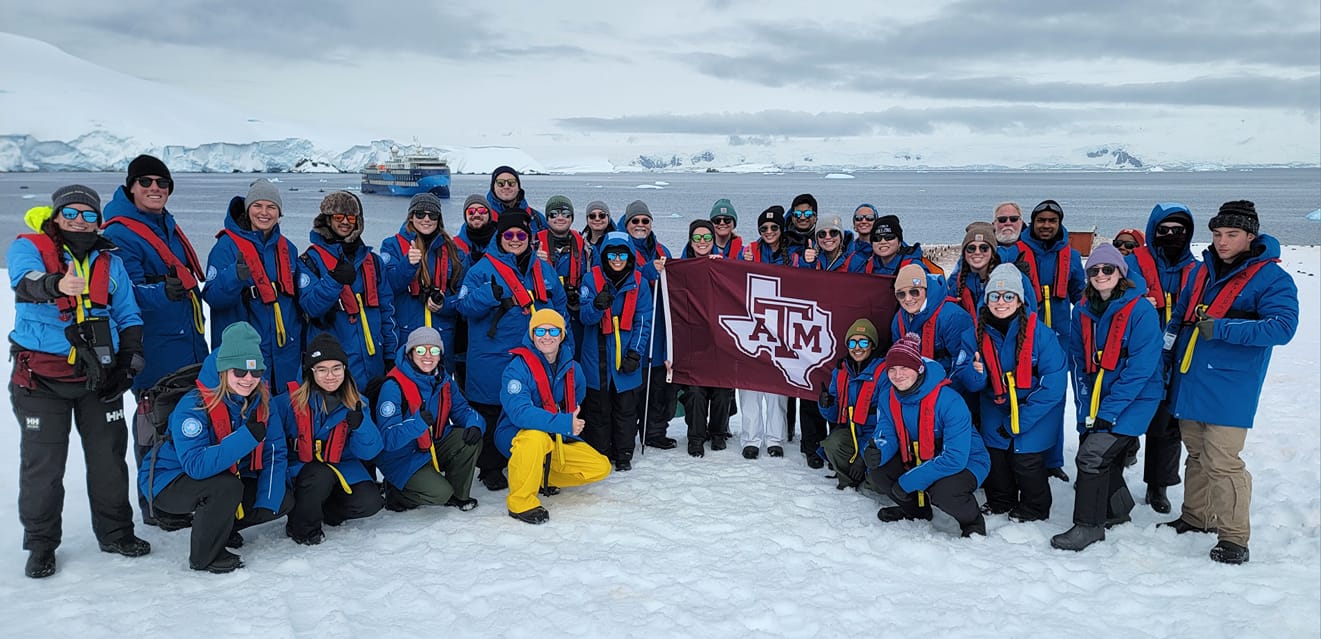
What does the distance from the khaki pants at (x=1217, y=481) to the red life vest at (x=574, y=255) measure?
171 inches

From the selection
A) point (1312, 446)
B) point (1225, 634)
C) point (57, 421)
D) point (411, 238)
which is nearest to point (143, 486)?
point (57, 421)

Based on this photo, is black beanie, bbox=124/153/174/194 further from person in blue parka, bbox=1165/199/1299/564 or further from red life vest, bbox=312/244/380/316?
person in blue parka, bbox=1165/199/1299/564

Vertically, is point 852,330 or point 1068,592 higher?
point 852,330

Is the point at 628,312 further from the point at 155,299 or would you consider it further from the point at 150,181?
the point at 150,181

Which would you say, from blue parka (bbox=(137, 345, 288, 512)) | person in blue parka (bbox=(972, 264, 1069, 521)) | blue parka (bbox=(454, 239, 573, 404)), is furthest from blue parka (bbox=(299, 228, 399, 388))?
person in blue parka (bbox=(972, 264, 1069, 521))

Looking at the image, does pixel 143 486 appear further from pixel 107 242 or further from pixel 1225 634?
pixel 1225 634

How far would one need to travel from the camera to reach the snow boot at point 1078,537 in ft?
15.3

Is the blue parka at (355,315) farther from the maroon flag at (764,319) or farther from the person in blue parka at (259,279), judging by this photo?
the maroon flag at (764,319)

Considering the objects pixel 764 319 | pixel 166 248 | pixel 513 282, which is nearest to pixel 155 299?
pixel 166 248

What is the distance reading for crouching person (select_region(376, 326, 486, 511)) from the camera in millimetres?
4961

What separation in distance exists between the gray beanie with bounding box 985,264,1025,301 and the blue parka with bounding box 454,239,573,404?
2883mm

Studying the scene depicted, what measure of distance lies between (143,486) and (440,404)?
1715 millimetres

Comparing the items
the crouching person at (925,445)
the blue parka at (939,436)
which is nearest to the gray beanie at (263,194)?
the crouching person at (925,445)

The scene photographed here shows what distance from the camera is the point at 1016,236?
231 inches
